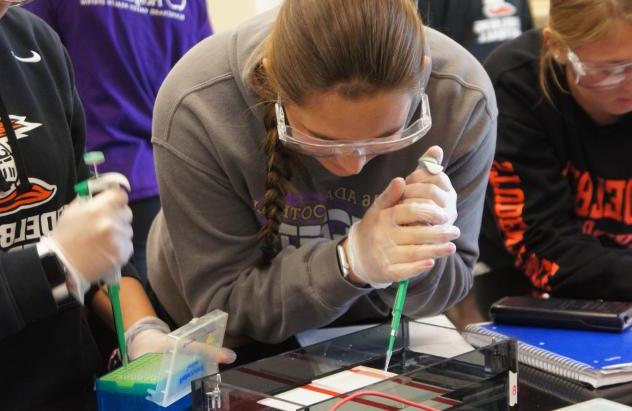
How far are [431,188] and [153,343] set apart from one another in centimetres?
51

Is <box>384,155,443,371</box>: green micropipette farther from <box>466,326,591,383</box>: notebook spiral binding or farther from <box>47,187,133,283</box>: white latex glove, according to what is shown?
<box>47,187,133,283</box>: white latex glove

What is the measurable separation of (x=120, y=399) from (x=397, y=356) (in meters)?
0.40

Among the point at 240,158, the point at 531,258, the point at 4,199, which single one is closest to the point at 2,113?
the point at 4,199

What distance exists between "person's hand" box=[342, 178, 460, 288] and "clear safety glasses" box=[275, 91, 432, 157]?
0.08 meters

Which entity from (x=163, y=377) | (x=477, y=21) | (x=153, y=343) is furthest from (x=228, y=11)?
(x=163, y=377)

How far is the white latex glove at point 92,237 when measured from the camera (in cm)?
111

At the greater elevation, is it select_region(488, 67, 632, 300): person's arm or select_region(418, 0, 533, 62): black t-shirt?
select_region(418, 0, 533, 62): black t-shirt

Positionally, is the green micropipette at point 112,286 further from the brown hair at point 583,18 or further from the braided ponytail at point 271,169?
the brown hair at point 583,18

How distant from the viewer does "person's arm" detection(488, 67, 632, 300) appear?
5.86 ft

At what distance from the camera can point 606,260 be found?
68.1 inches

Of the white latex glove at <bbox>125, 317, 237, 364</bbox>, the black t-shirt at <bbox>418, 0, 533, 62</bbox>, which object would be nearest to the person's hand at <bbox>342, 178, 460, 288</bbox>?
the white latex glove at <bbox>125, 317, 237, 364</bbox>

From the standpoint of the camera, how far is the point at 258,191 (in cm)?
146

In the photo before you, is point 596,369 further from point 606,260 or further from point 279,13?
point 279,13

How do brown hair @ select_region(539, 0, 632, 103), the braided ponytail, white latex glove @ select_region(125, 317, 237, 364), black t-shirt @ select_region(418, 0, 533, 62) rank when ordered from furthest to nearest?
black t-shirt @ select_region(418, 0, 533, 62), brown hair @ select_region(539, 0, 632, 103), the braided ponytail, white latex glove @ select_region(125, 317, 237, 364)
